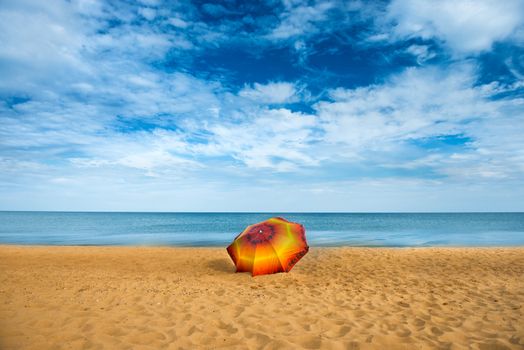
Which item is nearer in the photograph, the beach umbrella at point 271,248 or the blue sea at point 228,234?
the beach umbrella at point 271,248

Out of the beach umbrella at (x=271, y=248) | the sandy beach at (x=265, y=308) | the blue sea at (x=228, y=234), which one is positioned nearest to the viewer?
the sandy beach at (x=265, y=308)

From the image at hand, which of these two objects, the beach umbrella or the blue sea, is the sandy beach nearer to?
the beach umbrella

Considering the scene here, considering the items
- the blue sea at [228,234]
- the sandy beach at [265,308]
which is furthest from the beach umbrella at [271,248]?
the blue sea at [228,234]

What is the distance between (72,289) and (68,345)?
13.5 ft

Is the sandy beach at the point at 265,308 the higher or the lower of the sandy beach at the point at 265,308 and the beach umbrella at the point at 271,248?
the lower

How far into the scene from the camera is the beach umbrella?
1021 cm

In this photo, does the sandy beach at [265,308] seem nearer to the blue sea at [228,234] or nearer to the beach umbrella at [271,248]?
the beach umbrella at [271,248]

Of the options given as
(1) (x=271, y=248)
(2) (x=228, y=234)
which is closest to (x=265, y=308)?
(1) (x=271, y=248)

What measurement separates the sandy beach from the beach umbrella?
40 centimetres

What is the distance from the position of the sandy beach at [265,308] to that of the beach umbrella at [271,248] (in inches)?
15.9

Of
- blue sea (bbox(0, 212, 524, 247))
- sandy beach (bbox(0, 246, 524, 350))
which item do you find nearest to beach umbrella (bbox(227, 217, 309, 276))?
sandy beach (bbox(0, 246, 524, 350))

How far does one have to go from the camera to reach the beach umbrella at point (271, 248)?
33.5ft

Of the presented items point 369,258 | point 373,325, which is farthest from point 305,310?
point 369,258

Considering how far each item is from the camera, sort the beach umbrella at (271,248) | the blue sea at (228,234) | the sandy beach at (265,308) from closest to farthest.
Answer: the sandy beach at (265,308) → the beach umbrella at (271,248) → the blue sea at (228,234)
